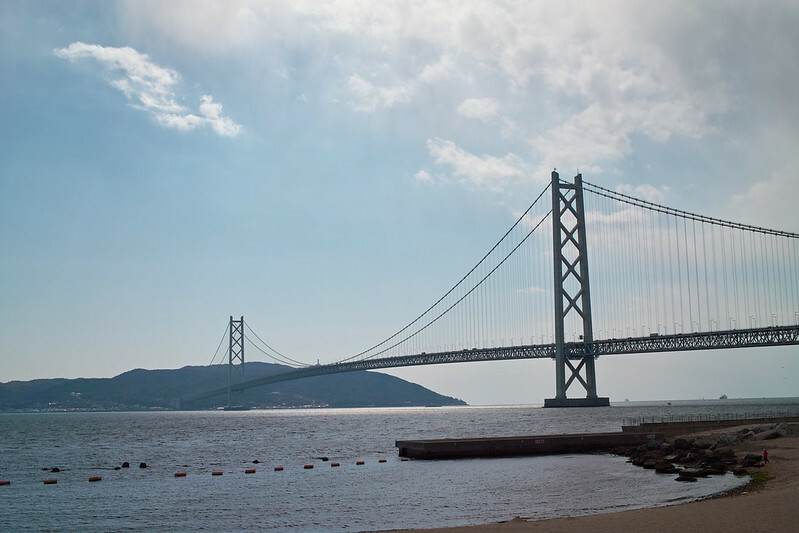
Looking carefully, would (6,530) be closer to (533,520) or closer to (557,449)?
(533,520)

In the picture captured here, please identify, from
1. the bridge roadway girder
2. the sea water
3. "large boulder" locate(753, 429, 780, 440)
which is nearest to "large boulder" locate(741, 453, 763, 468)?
the sea water

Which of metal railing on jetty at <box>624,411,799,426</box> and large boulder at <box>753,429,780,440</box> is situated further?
metal railing on jetty at <box>624,411,799,426</box>

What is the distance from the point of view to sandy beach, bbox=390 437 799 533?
1477 centimetres

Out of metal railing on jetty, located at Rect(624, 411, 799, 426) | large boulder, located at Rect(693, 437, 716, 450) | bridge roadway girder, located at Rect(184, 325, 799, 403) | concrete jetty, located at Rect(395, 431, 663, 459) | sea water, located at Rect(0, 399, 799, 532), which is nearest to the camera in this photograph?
sea water, located at Rect(0, 399, 799, 532)

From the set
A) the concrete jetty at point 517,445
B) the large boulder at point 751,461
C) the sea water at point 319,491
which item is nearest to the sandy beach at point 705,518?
the sea water at point 319,491

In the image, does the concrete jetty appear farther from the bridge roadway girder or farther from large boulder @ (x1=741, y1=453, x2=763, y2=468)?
the bridge roadway girder

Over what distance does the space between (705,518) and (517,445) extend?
2137 centimetres

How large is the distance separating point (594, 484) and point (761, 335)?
6088 cm

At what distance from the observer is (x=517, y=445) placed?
36.9m

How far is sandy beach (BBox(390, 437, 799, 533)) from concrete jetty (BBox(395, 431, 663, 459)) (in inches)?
667

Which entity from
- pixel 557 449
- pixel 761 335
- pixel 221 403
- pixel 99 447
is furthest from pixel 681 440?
pixel 221 403

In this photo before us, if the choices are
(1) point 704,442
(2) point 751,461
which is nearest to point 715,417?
(1) point 704,442

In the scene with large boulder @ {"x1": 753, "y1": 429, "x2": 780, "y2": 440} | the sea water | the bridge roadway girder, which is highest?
the bridge roadway girder

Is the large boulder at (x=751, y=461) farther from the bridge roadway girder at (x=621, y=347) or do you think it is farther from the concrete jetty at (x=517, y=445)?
the bridge roadway girder at (x=621, y=347)
